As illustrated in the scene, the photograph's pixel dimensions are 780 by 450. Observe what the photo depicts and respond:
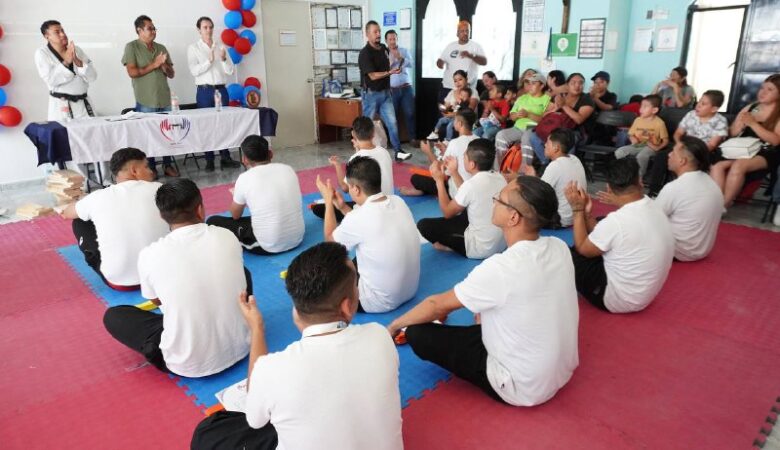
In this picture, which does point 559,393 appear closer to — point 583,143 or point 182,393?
point 182,393

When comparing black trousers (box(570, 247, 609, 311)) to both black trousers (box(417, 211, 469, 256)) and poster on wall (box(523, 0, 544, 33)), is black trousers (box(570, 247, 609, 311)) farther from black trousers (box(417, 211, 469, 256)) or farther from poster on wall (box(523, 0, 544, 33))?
poster on wall (box(523, 0, 544, 33))

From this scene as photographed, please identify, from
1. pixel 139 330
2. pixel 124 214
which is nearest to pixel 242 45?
pixel 124 214

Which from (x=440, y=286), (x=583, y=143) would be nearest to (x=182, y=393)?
(x=440, y=286)

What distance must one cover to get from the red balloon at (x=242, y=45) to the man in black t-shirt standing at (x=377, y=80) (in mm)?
1704

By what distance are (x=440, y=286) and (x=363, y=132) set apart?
1.57 meters

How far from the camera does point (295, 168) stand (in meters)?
7.17

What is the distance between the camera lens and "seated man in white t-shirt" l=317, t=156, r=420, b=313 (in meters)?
2.84

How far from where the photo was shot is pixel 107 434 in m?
2.21

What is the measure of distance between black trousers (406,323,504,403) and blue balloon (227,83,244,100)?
6.18m

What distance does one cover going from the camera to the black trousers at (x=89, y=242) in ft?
11.5

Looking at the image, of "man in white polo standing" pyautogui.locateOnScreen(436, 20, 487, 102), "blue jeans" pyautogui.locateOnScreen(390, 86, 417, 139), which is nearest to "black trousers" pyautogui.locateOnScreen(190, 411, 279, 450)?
"man in white polo standing" pyautogui.locateOnScreen(436, 20, 487, 102)

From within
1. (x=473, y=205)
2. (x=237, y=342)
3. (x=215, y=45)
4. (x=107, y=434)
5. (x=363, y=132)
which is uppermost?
(x=215, y=45)

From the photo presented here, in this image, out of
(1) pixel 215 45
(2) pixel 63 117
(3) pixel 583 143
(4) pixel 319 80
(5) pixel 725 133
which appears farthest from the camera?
(4) pixel 319 80

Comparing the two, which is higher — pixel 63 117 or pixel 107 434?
pixel 63 117
